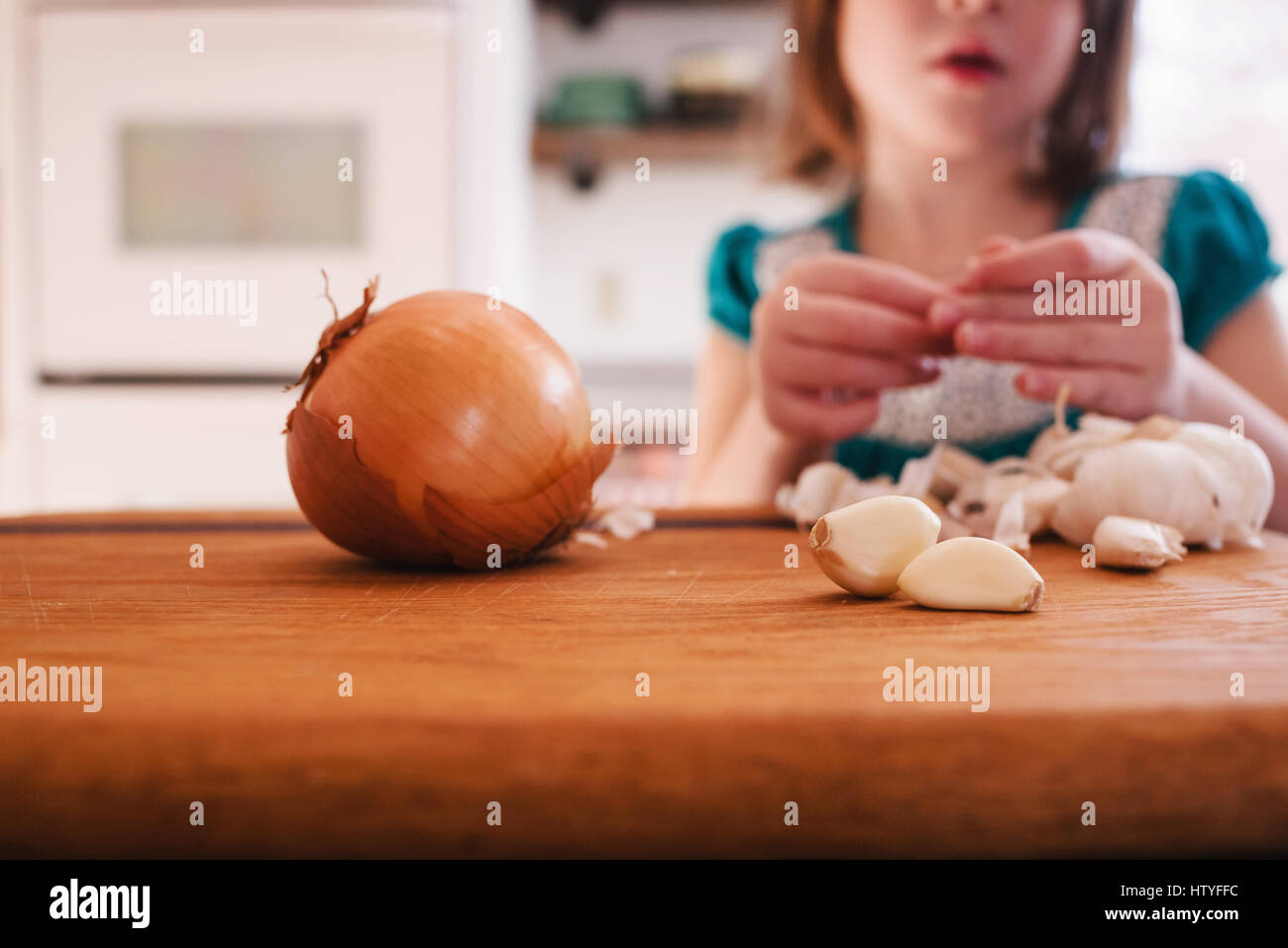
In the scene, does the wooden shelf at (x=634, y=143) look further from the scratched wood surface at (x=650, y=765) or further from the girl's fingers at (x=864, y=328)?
the scratched wood surface at (x=650, y=765)

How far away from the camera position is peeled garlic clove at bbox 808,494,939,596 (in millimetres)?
403

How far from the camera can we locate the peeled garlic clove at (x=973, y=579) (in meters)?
0.38

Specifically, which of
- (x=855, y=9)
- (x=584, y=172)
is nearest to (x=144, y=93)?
(x=584, y=172)

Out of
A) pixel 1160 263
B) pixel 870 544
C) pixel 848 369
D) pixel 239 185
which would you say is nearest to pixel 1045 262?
pixel 848 369

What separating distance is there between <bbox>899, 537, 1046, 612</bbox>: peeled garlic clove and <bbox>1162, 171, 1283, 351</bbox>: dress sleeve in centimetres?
72

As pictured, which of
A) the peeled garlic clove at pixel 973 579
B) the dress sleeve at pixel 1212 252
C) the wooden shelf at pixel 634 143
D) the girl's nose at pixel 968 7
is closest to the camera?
the peeled garlic clove at pixel 973 579

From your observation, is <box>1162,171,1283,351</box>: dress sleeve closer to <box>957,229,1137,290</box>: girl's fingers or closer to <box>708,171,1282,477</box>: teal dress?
<box>708,171,1282,477</box>: teal dress

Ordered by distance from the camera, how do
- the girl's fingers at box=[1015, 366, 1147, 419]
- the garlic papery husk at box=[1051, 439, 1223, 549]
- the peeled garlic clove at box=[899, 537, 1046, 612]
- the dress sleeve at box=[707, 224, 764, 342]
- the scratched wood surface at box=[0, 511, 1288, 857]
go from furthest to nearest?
the dress sleeve at box=[707, 224, 764, 342]
the girl's fingers at box=[1015, 366, 1147, 419]
the garlic papery husk at box=[1051, 439, 1223, 549]
the peeled garlic clove at box=[899, 537, 1046, 612]
the scratched wood surface at box=[0, 511, 1288, 857]

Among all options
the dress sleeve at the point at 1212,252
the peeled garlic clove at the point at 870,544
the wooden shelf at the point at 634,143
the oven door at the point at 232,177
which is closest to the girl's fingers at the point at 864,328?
the peeled garlic clove at the point at 870,544

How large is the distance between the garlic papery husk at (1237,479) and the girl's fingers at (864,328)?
0.16 meters

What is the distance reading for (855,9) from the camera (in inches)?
36.5

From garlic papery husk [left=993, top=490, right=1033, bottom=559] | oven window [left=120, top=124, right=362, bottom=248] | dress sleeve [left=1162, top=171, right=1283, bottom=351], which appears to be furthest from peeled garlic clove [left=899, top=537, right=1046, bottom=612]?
oven window [left=120, top=124, right=362, bottom=248]

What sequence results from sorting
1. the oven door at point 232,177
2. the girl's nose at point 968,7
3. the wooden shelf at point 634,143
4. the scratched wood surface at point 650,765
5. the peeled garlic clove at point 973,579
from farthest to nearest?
1. the wooden shelf at point 634,143
2. the oven door at point 232,177
3. the girl's nose at point 968,7
4. the peeled garlic clove at point 973,579
5. the scratched wood surface at point 650,765

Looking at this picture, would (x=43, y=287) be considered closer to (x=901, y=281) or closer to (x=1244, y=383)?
(x=901, y=281)
